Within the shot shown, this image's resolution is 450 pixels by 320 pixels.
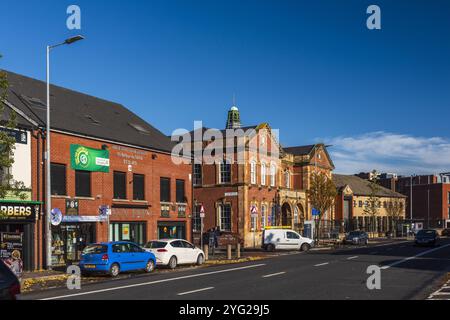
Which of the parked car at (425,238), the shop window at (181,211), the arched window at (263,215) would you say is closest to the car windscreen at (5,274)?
the shop window at (181,211)

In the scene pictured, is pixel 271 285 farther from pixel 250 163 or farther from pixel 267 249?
pixel 250 163

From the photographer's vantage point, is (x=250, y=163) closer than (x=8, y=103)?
No

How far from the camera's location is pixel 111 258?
2394cm

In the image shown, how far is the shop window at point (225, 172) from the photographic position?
178ft

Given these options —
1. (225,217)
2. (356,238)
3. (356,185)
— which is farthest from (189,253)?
(356,185)

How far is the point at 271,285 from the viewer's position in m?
19.0

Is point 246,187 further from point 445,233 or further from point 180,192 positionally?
point 445,233

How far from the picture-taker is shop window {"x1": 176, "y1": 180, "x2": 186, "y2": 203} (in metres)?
41.6

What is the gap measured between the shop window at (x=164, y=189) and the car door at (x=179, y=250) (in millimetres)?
10689

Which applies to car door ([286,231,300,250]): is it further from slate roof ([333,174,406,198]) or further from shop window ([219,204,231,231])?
slate roof ([333,174,406,198])
